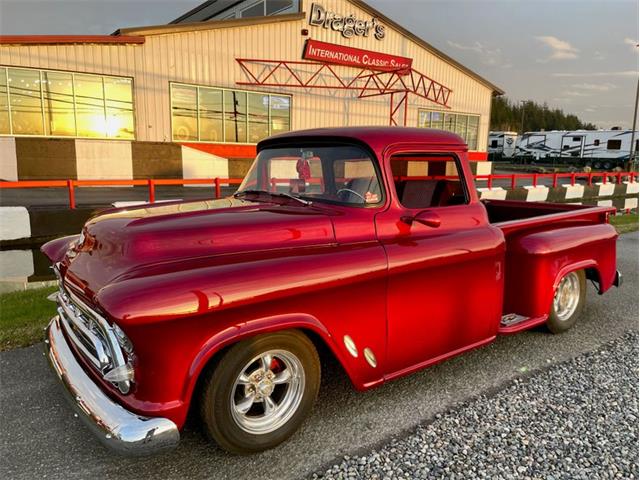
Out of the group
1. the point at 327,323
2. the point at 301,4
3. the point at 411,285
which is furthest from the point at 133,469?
the point at 301,4

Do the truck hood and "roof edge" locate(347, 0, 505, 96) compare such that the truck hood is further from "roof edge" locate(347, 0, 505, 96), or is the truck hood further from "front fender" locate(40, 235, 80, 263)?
"roof edge" locate(347, 0, 505, 96)

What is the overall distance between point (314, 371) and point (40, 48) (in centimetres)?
1398

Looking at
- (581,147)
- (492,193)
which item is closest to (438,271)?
(492,193)

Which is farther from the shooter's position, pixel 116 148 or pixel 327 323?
pixel 116 148

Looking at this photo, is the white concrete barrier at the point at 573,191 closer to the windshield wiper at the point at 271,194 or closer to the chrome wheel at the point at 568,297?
the chrome wheel at the point at 568,297

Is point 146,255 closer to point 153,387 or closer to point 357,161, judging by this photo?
point 153,387

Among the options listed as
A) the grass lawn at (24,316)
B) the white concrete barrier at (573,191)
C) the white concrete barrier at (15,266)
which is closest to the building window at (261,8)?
the white concrete barrier at (573,191)

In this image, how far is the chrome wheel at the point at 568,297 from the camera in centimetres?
433

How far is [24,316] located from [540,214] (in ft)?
17.4

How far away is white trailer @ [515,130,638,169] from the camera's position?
4125 cm

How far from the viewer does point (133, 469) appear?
7.97ft

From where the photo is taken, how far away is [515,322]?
3.77m

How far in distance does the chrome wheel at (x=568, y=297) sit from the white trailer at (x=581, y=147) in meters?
42.7

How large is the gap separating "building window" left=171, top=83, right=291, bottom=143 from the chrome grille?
44.4ft
